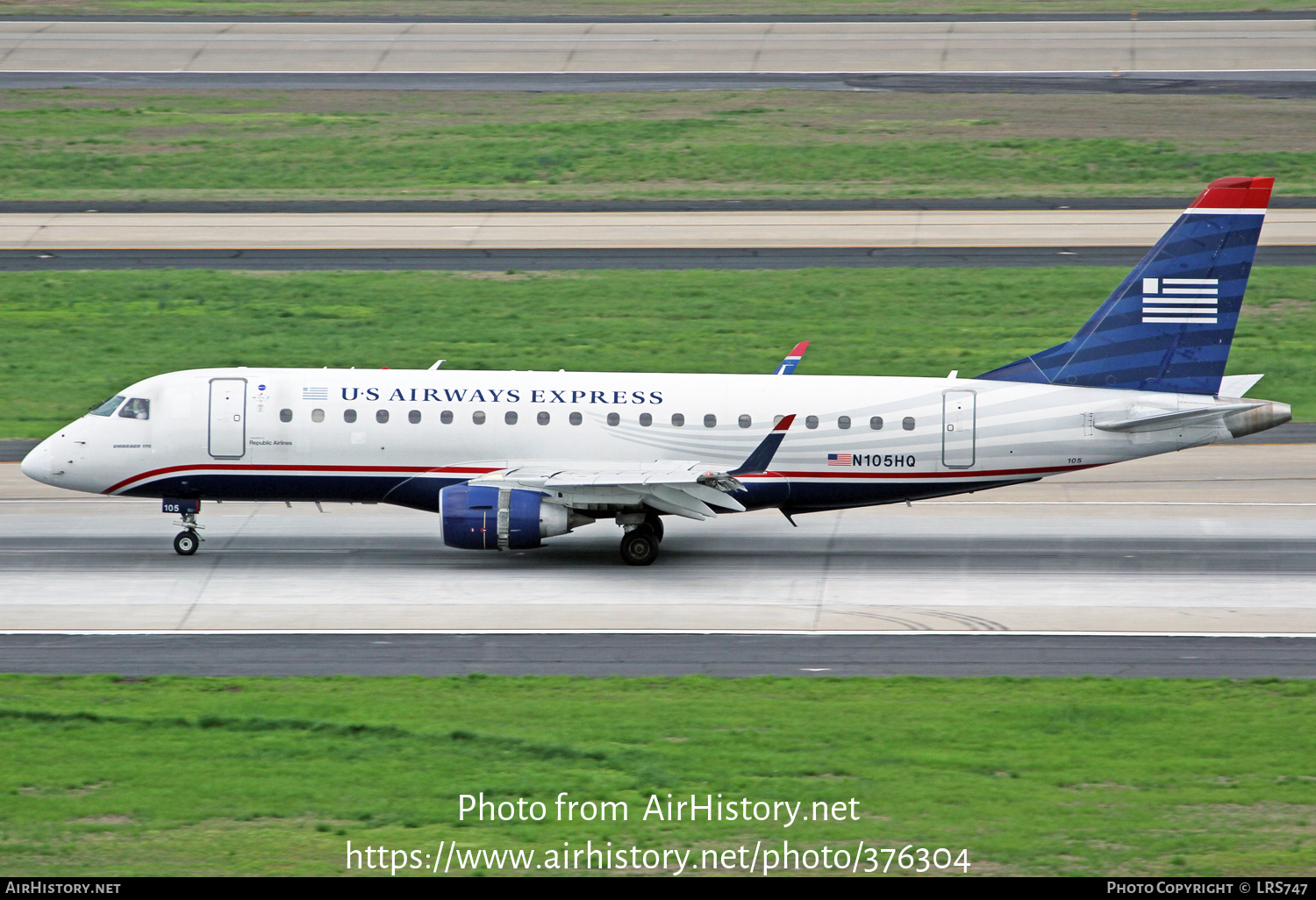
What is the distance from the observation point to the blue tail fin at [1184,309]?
106 feet

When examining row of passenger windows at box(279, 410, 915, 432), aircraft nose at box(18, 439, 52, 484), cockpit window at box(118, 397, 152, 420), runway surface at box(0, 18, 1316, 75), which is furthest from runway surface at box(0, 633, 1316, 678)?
runway surface at box(0, 18, 1316, 75)

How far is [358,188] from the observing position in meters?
66.8

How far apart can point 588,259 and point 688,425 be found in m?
26.1

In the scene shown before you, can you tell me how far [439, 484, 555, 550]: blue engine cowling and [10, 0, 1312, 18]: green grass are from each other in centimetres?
6929

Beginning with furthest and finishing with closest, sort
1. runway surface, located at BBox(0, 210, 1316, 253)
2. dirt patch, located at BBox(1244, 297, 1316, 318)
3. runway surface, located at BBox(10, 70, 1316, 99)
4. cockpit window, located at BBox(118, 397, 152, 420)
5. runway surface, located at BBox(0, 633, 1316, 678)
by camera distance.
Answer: runway surface, located at BBox(10, 70, 1316, 99) < runway surface, located at BBox(0, 210, 1316, 253) < dirt patch, located at BBox(1244, 297, 1316, 318) < cockpit window, located at BBox(118, 397, 152, 420) < runway surface, located at BBox(0, 633, 1316, 678)

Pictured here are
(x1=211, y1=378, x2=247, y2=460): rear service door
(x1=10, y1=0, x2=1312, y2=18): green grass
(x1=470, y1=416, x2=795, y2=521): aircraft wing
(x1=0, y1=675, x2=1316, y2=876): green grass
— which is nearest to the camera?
(x1=0, y1=675, x2=1316, y2=876): green grass

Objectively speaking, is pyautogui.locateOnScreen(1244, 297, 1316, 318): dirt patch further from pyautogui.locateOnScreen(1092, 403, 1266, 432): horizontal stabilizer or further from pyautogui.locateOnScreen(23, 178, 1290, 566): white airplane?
pyautogui.locateOnScreen(1092, 403, 1266, 432): horizontal stabilizer

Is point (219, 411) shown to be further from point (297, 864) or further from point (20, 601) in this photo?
point (297, 864)

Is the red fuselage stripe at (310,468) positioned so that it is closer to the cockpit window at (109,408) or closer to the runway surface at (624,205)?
the cockpit window at (109,408)

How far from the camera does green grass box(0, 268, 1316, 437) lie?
155ft

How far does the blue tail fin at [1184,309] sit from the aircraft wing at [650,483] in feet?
23.3

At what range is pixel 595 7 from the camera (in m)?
96.9

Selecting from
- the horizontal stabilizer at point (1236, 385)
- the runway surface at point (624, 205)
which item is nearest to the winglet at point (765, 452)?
the horizontal stabilizer at point (1236, 385)

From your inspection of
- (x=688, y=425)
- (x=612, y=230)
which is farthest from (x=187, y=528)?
(x=612, y=230)
